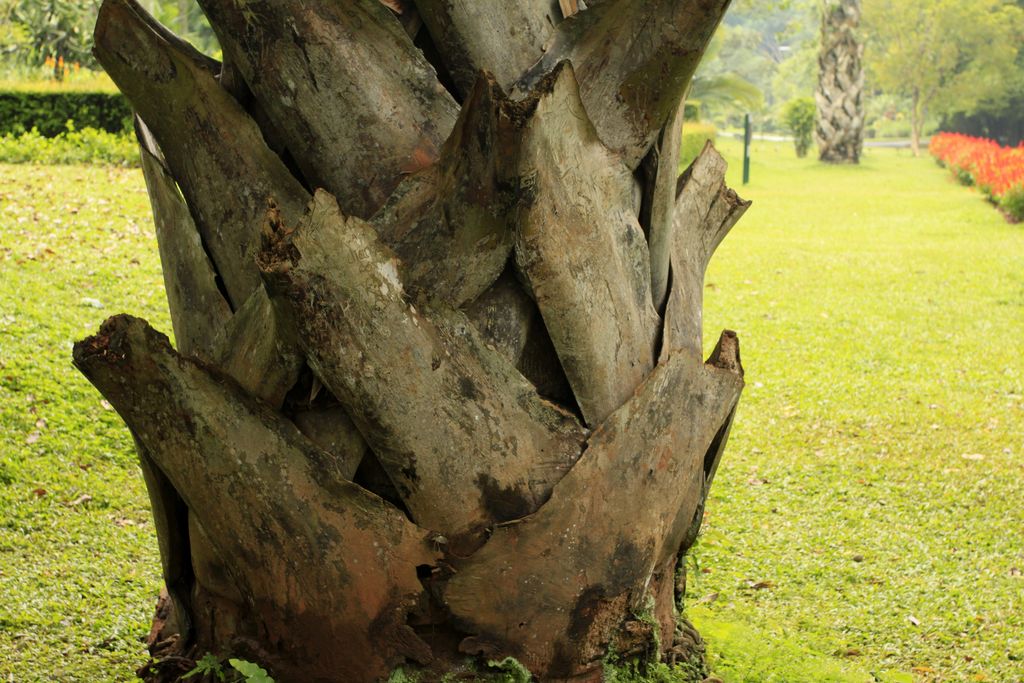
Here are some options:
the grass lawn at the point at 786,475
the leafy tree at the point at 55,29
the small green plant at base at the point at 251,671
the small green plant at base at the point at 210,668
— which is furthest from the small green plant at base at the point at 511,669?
the leafy tree at the point at 55,29

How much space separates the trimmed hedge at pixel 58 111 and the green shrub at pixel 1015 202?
13.6 meters

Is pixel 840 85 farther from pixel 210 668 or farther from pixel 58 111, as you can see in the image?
pixel 210 668

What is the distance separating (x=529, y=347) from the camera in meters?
1.79

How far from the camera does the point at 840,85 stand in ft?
90.3

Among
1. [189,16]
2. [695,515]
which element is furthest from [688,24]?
[189,16]

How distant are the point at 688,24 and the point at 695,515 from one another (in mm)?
963

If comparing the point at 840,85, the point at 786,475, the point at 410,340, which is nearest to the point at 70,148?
the point at 786,475

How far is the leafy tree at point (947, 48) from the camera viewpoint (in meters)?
34.9

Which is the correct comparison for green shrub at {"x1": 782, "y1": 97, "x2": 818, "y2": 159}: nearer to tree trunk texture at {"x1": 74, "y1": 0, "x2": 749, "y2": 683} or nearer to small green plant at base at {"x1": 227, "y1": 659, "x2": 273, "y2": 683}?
tree trunk texture at {"x1": 74, "y1": 0, "x2": 749, "y2": 683}

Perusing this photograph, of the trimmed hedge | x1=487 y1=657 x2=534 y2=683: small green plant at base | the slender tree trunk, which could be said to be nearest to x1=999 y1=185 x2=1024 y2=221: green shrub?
the trimmed hedge

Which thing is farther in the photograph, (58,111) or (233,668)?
(58,111)

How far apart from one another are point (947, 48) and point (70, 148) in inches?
1245

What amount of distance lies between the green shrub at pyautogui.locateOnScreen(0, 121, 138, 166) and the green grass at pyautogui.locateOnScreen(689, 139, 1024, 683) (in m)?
8.14

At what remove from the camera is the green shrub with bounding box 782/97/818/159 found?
31.9 metres
